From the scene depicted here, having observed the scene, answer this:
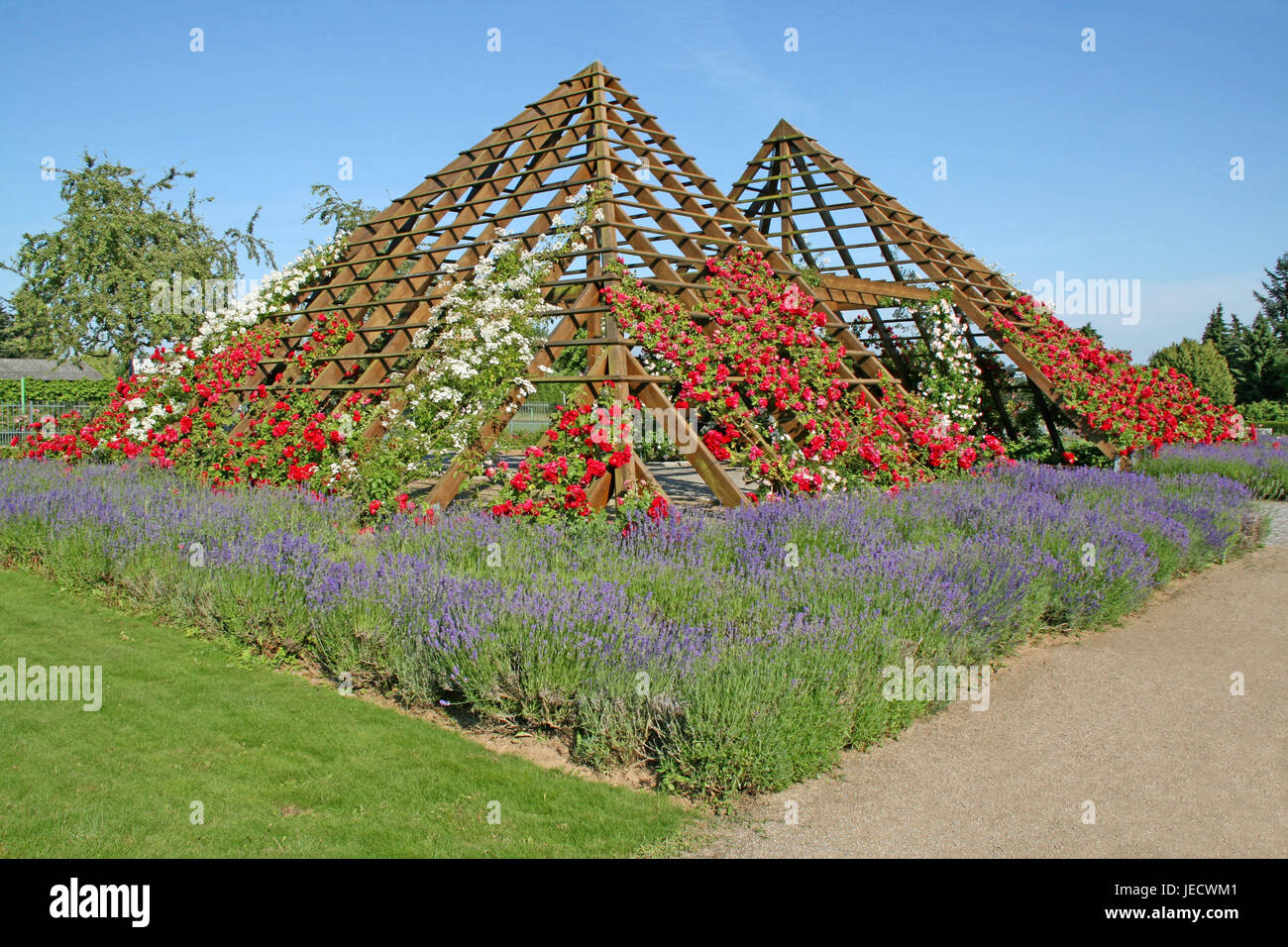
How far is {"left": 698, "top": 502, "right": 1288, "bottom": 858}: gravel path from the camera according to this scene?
3.20 meters

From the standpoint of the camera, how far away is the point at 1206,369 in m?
21.6

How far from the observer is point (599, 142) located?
30.4ft

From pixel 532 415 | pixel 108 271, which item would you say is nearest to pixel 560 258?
pixel 108 271

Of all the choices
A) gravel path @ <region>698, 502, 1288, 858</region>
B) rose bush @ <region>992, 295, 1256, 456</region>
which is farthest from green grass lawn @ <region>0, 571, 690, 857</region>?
rose bush @ <region>992, 295, 1256, 456</region>

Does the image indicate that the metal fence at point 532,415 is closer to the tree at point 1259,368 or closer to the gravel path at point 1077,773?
the tree at point 1259,368

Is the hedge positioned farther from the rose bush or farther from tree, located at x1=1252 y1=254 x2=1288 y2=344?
tree, located at x1=1252 y1=254 x2=1288 y2=344

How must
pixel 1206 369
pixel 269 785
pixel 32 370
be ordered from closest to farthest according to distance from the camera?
pixel 269 785
pixel 1206 369
pixel 32 370

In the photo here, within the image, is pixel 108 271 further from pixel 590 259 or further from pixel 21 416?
pixel 590 259

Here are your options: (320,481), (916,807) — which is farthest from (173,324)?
(916,807)

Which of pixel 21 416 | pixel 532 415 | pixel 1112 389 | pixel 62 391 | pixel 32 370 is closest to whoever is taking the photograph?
pixel 1112 389

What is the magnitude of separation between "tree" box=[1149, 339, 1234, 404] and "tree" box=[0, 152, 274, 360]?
79.3ft

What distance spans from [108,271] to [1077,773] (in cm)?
2497
